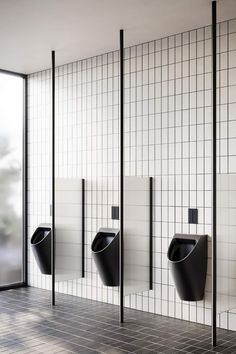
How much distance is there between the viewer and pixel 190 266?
3.90m

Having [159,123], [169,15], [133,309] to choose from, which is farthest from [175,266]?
[169,15]

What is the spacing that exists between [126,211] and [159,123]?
93cm

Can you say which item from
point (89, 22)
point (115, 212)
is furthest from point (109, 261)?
point (89, 22)

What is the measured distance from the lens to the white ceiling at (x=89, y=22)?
142 inches

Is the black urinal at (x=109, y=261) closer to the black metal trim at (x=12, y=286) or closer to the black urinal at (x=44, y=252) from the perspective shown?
the black urinal at (x=44, y=252)

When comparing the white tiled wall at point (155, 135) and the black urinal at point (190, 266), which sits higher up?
the white tiled wall at point (155, 135)

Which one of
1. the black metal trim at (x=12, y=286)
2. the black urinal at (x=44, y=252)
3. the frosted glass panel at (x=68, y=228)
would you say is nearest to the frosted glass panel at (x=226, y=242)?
the frosted glass panel at (x=68, y=228)

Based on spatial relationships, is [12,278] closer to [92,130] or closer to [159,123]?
[92,130]

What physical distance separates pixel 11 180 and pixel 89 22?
2.46m

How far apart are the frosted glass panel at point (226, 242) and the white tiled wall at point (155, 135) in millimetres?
239

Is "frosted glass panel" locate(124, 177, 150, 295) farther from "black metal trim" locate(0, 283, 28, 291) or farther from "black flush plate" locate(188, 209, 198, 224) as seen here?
"black metal trim" locate(0, 283, 28, 291)

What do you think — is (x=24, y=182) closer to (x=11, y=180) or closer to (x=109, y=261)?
(x=11, y=180)

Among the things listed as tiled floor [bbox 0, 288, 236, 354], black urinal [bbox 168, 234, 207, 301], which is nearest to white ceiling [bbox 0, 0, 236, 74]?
black urinal [bbox 168, 234, 207, 301]

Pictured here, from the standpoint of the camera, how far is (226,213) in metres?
3.72
